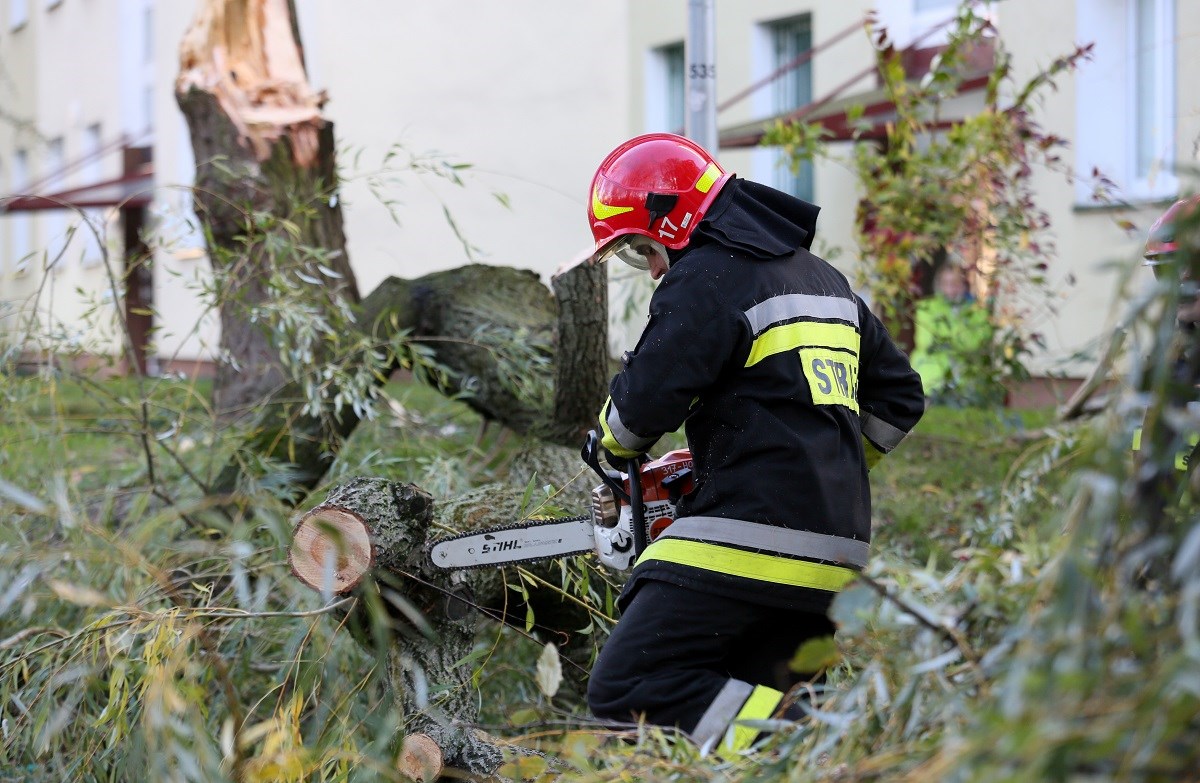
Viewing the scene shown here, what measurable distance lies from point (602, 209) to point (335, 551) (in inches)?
42.1

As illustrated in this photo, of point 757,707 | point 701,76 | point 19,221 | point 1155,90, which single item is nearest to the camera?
point 757,707

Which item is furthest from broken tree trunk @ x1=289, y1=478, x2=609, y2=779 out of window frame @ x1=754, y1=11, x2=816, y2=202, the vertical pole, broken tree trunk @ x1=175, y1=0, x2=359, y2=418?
window frame @ x1=754, y1=11, x2=816, y2=202

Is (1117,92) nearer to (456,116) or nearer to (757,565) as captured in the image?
(757,565)

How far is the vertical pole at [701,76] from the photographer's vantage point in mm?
4781

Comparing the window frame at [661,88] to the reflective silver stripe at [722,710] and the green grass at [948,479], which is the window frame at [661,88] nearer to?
the green grass at [948,479]

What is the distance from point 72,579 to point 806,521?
2.63 meters

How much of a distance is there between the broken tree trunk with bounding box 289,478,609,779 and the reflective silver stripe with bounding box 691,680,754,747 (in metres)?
0.64

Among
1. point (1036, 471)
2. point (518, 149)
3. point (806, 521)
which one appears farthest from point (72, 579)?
point (518, 149)

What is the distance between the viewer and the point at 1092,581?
129cm

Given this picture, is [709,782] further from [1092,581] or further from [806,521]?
[806,521]

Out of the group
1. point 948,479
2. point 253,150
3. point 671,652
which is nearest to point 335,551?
point 671,652

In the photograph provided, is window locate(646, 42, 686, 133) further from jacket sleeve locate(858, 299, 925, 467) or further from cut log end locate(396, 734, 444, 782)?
cut log end locate(396, 734, 444, 782)

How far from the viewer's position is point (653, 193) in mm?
3080

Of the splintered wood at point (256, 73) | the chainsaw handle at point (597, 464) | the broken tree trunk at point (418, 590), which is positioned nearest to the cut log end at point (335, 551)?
the broken tree trunk at point (418, 590)
